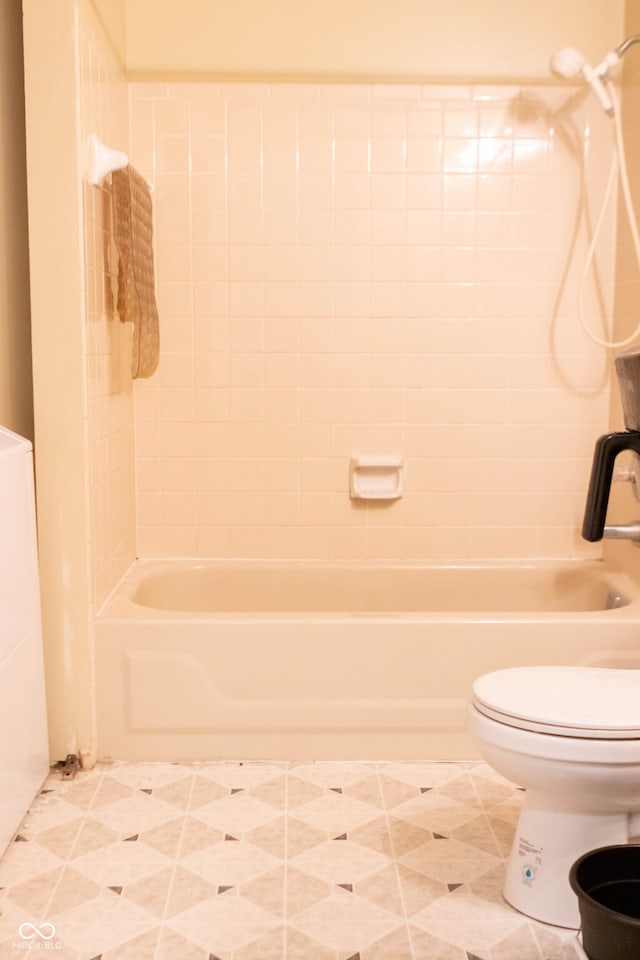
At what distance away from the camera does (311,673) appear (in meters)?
2.71

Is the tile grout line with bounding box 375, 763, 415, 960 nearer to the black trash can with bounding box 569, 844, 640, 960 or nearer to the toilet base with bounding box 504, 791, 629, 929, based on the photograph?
the toilet base with bounding box 504, 791, 629, 929

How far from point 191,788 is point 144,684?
31cm

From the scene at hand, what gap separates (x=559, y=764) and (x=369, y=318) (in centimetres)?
180

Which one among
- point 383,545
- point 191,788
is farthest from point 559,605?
point 191,788

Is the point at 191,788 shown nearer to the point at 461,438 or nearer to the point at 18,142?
the point at 461,438

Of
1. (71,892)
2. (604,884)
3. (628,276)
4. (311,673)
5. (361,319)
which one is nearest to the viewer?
(604,884)

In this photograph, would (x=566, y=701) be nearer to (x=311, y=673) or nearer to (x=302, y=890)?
(x=302, y=890)

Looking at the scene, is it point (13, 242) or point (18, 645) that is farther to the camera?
point (13, 242)

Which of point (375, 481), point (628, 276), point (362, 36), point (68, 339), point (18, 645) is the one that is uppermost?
point (362, 36)

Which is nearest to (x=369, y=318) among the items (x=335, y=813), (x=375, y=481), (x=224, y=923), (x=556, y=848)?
(x=375, y=481)

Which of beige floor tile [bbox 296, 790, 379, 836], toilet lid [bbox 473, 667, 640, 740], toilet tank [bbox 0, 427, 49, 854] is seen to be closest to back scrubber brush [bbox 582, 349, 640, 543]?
toilet lid [bbox 473, 667, 640, 740]

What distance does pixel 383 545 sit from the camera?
338cm

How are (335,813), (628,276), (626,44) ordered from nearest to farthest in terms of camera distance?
1. (335,813)
2. (626,44)
3. (628,276)

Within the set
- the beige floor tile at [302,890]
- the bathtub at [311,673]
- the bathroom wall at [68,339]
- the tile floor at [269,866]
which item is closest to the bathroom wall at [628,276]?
the bathtub at [311,673]
